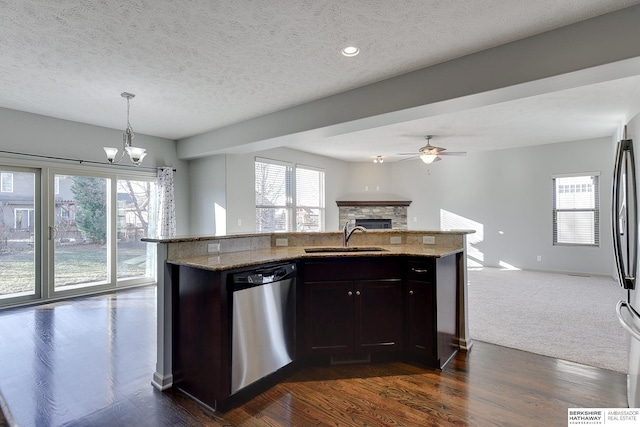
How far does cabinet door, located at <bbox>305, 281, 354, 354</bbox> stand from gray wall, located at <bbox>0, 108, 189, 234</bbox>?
4662 mm

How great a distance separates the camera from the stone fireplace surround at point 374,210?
888cm

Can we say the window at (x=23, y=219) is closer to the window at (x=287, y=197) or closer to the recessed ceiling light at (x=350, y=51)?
the window at (x=287, y=197)

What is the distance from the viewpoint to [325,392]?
7.82 feet

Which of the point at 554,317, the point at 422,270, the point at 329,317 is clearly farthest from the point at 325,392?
the point at 554,317

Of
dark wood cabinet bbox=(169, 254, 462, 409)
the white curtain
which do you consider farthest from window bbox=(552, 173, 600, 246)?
the white curtain

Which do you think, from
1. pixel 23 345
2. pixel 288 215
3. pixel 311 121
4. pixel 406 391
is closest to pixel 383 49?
pixel 311 121

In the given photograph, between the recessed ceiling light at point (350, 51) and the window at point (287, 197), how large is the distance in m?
3.87

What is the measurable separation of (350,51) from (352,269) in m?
1.93

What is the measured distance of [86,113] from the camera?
4.66 metres

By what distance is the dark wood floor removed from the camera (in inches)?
81.8

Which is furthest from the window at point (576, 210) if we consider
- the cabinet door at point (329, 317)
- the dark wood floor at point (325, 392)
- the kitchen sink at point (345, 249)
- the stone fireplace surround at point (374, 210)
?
the cabinet door at point (329, 317)

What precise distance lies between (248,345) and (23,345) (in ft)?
8.65

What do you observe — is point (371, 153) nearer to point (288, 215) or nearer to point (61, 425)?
point (288, 215)

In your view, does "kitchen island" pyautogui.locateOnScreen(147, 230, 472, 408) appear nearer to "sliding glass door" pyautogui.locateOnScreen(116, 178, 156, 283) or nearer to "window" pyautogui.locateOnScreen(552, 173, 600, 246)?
"sliding glass door" pyautogui.locateOnScreen(116, 178, 156, 283)
